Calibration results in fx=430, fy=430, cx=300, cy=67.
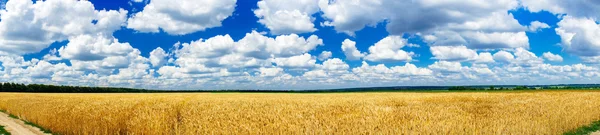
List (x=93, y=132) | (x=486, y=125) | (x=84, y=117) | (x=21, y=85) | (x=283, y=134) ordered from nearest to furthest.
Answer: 1. (x=283, y=134)
2. (x=486, y=125)
3. (x=93, y=132)
4. (x=84, y=117)
5. (x=21, y=85)

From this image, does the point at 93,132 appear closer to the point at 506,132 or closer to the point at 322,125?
the point at 322,125

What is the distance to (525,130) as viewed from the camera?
554 inches

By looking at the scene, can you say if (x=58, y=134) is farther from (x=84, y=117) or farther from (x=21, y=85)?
(x=21, y=85)

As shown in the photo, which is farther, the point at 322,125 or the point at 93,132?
the point at 93,132

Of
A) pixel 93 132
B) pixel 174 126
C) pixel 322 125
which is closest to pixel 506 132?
pixel 322 125

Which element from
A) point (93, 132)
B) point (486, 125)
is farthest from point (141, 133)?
point (486, 125)

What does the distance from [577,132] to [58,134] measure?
22.8 metres

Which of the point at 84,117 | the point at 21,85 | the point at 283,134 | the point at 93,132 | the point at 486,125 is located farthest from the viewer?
the point at 21,85

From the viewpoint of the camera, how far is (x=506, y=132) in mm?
13422

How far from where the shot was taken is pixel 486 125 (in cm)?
1402

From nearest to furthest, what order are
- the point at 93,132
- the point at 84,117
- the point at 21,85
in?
the point at 93,132 → the point at 84,117 → the point at 21,85

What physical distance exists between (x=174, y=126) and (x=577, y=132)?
53.8 ft

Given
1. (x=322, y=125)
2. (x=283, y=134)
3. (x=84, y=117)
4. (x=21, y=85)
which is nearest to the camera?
(x=283, y=134)

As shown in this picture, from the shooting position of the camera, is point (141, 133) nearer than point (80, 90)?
Yes
